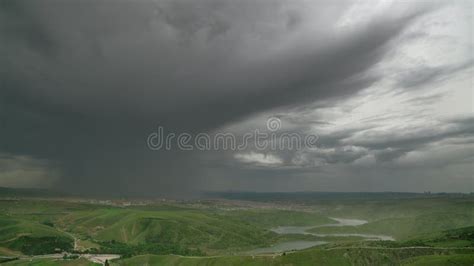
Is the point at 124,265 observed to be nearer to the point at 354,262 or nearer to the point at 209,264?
the point at 209,264

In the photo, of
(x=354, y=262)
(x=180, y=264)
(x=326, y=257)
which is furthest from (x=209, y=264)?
(x=354, y=262)

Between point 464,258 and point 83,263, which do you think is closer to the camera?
point 464,258

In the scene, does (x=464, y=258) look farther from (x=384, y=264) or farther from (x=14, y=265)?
(x=14, y=265)

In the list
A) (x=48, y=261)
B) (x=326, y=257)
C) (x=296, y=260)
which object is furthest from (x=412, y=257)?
(x=48, y=261)

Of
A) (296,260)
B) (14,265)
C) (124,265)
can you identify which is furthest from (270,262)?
(14,265)

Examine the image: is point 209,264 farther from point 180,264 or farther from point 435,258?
point 435,258

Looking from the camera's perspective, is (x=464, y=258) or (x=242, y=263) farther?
(x=242, y=263)

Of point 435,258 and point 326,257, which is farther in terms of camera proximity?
point 326,257

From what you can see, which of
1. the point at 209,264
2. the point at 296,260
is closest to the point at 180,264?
the point at 209,264
